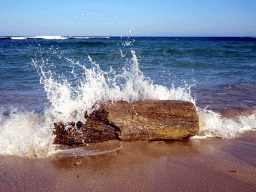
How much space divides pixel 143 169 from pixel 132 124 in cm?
63

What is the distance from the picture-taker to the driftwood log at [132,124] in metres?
2.46

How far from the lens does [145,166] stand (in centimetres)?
207

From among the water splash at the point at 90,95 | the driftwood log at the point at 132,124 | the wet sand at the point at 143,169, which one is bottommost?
the wet sand at the point at 143,169

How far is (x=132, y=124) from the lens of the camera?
249 centimetres

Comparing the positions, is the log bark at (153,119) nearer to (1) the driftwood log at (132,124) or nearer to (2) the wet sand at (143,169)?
(1) the driftwood log at (132,124)

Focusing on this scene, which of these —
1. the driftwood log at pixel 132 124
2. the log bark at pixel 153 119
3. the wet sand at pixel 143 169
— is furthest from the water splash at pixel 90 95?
the wet sand at pixel 143 169

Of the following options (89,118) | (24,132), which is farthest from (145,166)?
(24,132)

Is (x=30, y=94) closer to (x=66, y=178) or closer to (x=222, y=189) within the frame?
(x=66, y=178)

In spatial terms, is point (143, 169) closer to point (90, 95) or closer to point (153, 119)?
point (153, 119)

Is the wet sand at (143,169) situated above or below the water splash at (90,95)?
below

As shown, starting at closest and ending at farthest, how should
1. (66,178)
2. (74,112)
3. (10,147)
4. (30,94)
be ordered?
(66,178)
(10,147)
(74,112)
(30,94)

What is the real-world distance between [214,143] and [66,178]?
1956 mm

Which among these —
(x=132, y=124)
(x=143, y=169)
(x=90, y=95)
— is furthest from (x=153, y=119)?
(x=90, y=95)

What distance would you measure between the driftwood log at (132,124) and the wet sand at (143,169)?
131 millimetres
